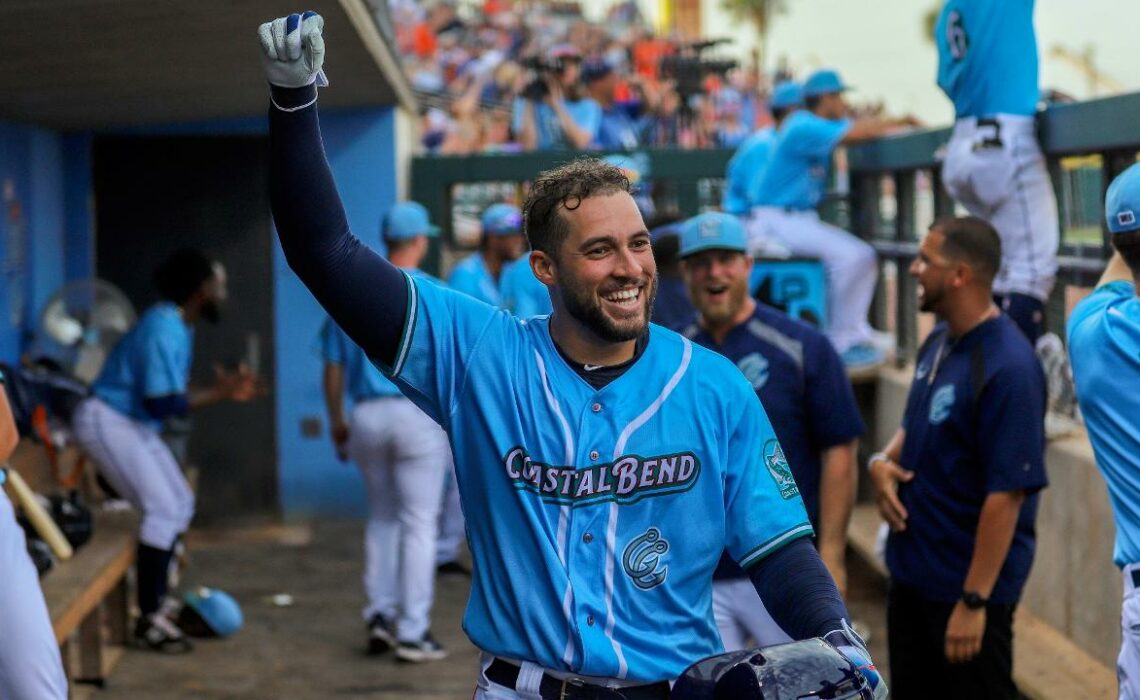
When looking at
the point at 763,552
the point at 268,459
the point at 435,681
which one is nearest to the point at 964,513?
the point at 763,552

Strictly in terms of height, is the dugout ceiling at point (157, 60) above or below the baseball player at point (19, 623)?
above

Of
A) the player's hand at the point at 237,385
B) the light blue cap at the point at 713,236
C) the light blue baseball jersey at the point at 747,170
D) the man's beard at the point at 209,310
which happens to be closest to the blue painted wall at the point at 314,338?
the light blue baseball jersey at the point at 747,170

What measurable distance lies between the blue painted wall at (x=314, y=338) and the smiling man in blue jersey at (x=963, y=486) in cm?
695

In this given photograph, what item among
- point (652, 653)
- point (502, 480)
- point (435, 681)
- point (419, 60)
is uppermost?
point (419, 60)

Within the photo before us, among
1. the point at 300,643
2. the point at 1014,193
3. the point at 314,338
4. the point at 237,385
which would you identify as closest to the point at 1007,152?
the point at 1014,193

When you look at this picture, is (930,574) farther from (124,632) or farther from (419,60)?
(419,60)

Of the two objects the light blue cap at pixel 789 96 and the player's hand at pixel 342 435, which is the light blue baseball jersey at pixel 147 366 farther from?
the light blue cap at pixel 789 96

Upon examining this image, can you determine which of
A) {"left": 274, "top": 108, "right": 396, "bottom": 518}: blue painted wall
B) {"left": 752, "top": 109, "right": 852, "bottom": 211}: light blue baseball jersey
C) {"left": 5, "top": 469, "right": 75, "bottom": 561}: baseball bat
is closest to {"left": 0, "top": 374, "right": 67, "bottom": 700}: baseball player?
{"left": 5, "top": 469, "right": 75, "bottom": 561}: baseball bat

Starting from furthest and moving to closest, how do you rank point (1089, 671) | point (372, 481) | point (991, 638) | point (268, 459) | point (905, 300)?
point (268, 459) < point (905, 300) < point (372, 481) < point (1089, 671) < point (991, 638)

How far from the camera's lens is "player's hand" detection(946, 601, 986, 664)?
15.5ft

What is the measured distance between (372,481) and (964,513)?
383 centimetres

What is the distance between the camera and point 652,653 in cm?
300

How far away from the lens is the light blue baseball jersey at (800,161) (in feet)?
33.3

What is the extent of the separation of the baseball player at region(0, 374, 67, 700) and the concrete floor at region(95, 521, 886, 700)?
2841mm
